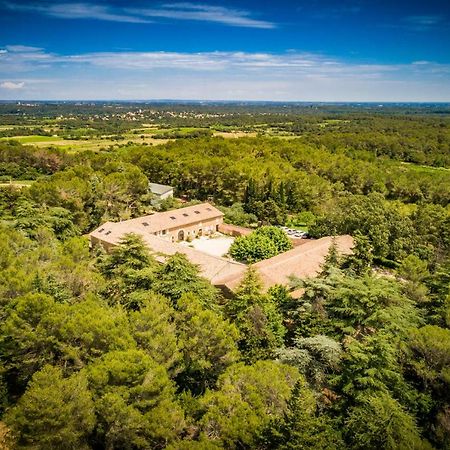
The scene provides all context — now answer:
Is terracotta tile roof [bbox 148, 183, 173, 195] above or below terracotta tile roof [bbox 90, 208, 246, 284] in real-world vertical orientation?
above

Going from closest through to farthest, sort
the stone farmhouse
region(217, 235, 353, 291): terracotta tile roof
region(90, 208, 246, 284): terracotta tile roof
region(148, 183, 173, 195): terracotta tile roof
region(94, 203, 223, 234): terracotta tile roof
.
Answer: region(217, 235, 353, 291): terracotta tile roof → the stone farmhouse → region(90, 208, 246, 284): terracotta tile roof → region(94, 203, 223, 234): terracotta tile roof → region(148, 183, 173, 195): terracotta tile roof

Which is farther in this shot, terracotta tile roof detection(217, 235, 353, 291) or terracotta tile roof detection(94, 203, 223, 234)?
terracotta tile roof detection(94, 203, 223, 234)

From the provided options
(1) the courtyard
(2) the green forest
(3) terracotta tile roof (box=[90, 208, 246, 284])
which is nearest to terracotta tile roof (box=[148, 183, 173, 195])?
(3) terracotta tile roof (box=[90, 208, 246, 284])

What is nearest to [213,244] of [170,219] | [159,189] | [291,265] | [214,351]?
[170,219]

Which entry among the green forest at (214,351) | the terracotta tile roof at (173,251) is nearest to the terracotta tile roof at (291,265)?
the terracotta tile roof at (173,251)

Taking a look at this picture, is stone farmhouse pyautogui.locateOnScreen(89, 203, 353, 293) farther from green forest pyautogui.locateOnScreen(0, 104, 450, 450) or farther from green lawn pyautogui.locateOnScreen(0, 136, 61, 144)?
green lawn pyautogui.locateOnScreen(0, 136, 61, 144)

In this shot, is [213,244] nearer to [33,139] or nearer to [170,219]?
[170,219]

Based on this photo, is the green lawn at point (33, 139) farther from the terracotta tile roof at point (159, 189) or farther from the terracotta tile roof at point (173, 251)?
the terracotta tile roof at point (173, 251)

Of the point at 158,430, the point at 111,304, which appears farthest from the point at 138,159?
the point at 158,430

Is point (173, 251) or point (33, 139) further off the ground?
point (33, 139)
